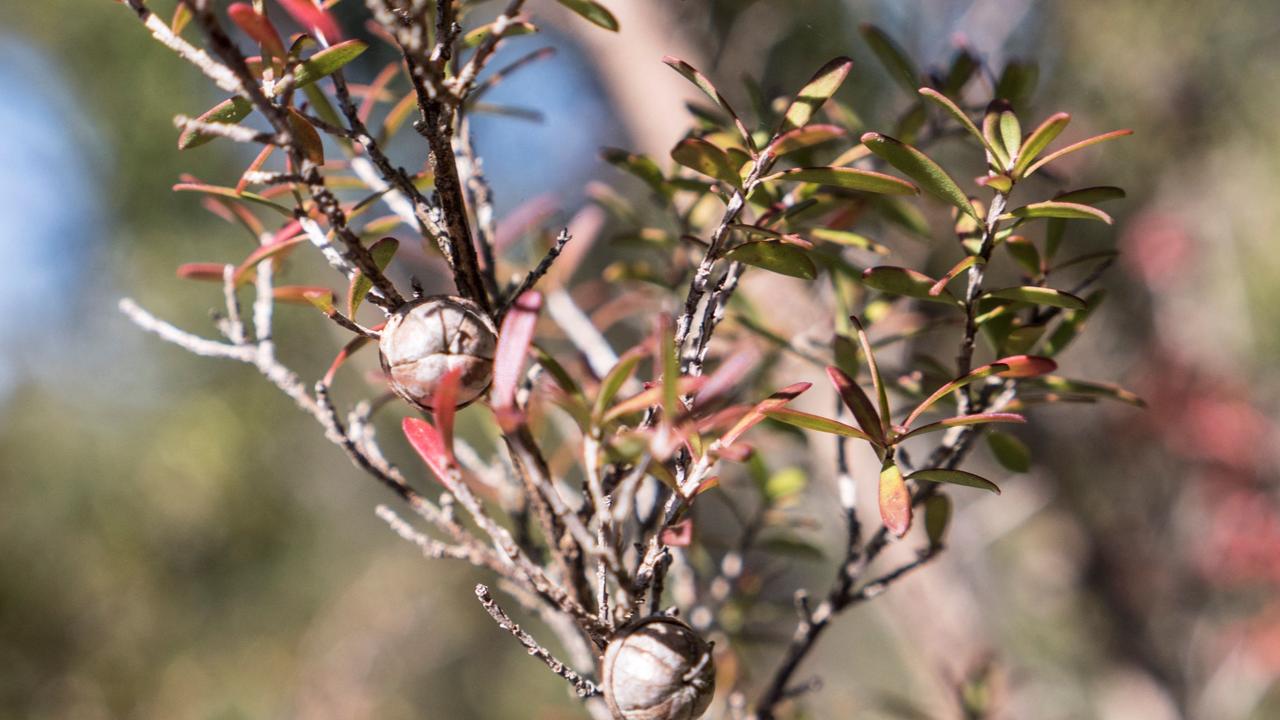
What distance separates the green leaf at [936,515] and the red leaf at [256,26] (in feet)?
1.31

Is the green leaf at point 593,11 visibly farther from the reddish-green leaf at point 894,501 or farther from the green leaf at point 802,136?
the reddish-green leaf at point 894,501

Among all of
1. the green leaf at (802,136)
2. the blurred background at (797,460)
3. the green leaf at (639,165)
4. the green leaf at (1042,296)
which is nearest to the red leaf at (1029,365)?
the green leaf at (1042,296)

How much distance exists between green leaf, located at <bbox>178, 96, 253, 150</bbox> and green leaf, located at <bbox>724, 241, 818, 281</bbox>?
0.77ft

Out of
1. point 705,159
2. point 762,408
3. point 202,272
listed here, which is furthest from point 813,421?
point 202,272

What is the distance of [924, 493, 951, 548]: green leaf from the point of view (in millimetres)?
468

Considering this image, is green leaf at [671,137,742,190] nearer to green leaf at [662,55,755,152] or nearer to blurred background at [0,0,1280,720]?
green leaf at [662,55,755,152]

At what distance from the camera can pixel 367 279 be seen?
0.36 m

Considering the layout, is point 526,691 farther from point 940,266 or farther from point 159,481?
point 940,266

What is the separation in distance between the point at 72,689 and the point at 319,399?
5.91 ft

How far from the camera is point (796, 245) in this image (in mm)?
376

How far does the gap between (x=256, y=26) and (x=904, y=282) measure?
0.96 feet

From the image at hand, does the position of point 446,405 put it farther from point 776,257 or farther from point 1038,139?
point 1038,139

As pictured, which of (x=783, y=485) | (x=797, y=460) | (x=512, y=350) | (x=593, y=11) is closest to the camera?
(x=512, y=350)

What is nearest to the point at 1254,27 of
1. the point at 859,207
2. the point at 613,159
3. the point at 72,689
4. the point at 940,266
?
the point at 940,266
